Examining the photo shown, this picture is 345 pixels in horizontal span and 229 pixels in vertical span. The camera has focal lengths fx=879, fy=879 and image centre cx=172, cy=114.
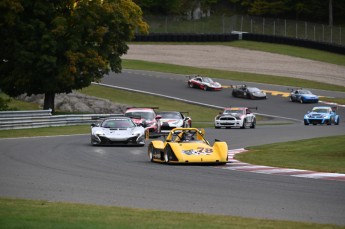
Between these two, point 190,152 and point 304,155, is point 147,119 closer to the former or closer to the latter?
point 304,155

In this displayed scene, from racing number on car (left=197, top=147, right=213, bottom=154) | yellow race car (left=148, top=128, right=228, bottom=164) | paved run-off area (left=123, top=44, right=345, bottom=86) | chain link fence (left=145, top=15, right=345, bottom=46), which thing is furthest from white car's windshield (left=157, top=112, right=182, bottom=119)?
chain link fence (left=145, top=15, right=345, bottom=46)

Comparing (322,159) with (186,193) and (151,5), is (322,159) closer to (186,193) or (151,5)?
(186,193)

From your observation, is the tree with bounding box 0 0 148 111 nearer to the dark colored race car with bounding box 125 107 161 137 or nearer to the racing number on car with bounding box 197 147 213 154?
the dark colored race car with bounding box 125 107 161 137

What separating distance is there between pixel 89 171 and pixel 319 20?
97.0 metres

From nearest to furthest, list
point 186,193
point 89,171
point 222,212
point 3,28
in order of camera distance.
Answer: point 222,212, point 186,193, point 89,171, point 3,28

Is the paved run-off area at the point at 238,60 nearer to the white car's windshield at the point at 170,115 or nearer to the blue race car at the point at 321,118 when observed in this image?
the blue race car at the point at 321,118

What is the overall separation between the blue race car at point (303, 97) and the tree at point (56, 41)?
2037 cm

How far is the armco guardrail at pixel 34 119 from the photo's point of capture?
40.6 metres

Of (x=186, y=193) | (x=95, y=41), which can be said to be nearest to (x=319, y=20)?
(x=95, y=41)

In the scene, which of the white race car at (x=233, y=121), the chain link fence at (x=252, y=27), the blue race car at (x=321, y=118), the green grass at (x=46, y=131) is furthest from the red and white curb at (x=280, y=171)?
the chain link fence at (x=252, y=27)

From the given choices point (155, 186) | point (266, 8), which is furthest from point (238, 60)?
point (155, 186)

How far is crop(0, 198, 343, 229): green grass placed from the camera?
1138 cm

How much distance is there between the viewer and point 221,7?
126 metres

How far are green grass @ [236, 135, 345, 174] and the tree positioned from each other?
20.2 m
